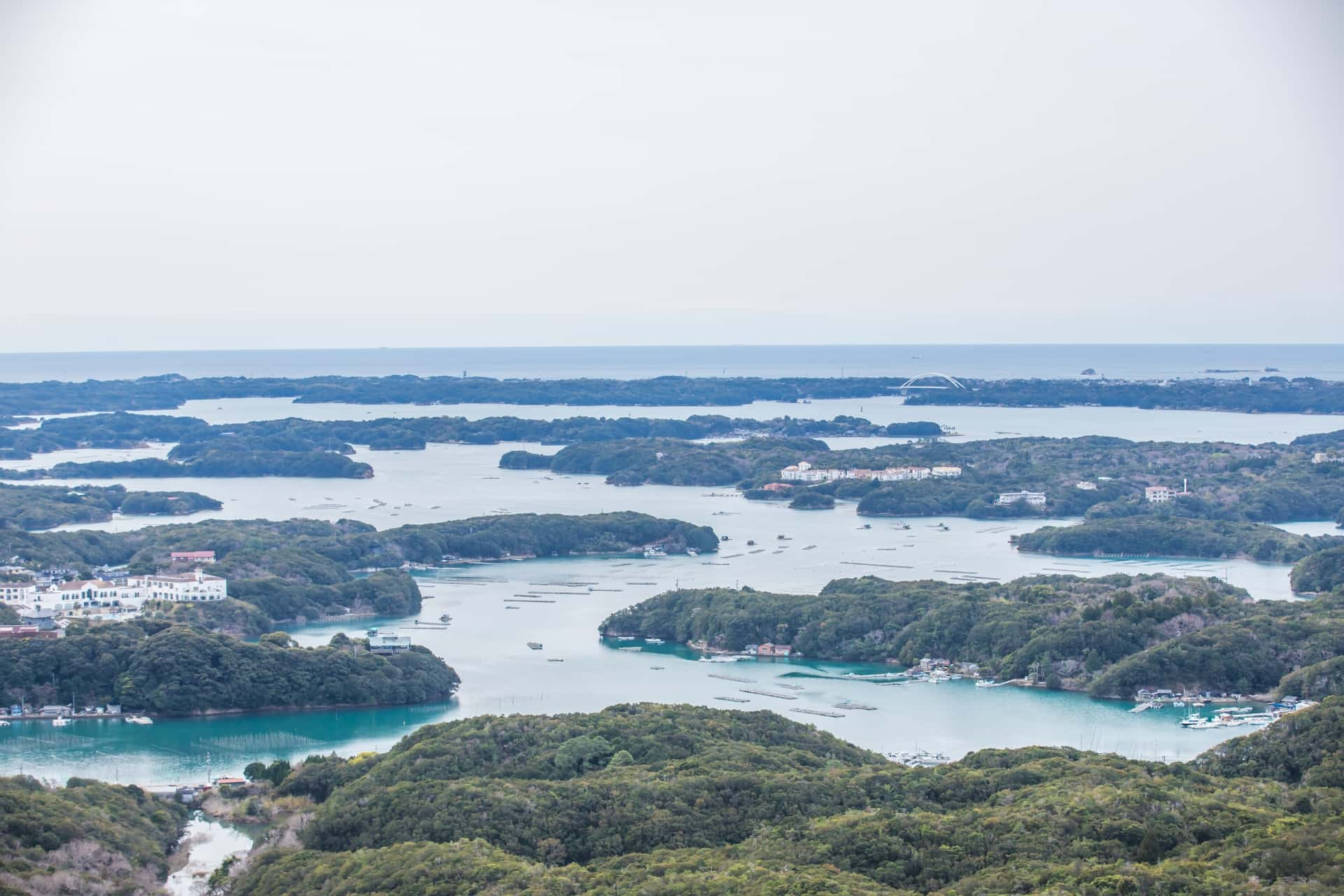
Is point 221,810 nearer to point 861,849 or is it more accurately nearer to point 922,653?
point 861,849

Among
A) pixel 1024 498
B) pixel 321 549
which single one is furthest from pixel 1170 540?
pixel 321 549

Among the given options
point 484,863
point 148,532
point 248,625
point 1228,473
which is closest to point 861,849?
point 484,863

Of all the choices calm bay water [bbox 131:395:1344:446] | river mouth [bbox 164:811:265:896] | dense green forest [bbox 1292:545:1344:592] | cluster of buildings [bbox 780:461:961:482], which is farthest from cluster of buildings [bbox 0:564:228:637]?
calm bay water [bbox 131:395:1344:446]

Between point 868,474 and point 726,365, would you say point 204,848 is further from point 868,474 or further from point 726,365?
point 726,365

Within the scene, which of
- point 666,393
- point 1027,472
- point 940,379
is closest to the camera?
point 1027,472

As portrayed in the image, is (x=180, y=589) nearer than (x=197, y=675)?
No

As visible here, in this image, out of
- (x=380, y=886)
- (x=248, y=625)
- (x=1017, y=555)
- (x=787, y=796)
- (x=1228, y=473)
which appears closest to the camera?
(x=380, y=886)
